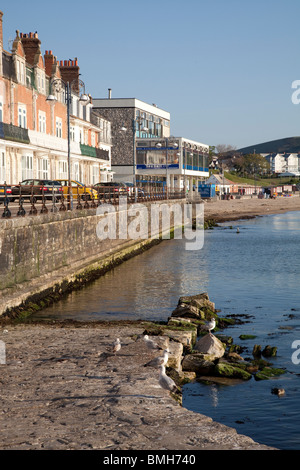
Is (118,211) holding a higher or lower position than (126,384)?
higher

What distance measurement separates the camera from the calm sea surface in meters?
11.4

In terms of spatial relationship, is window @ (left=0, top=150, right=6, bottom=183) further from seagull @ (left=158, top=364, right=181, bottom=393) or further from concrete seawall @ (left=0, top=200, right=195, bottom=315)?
seagull @ (left=158, top=364, right=181, bottom=393)

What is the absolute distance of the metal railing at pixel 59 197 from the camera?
76.9 feet

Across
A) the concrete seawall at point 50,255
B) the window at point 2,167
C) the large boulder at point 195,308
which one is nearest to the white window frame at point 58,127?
the window at point 2,167

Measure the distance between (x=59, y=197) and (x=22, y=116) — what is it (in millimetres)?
7373

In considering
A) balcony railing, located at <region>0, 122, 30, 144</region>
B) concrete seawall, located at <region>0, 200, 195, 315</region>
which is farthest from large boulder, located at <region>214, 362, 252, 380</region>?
balcony railing, located at <region>0, 122, 30, 144</region>

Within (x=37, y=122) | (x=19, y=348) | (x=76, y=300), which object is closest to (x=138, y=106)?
(x=37, y=122)

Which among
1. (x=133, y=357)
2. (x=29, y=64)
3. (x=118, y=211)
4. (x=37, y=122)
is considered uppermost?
(x=29, y=64)

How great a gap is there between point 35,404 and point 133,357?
3.16 m

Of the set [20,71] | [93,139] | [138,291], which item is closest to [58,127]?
[20,71]

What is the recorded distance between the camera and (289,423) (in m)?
10.9
